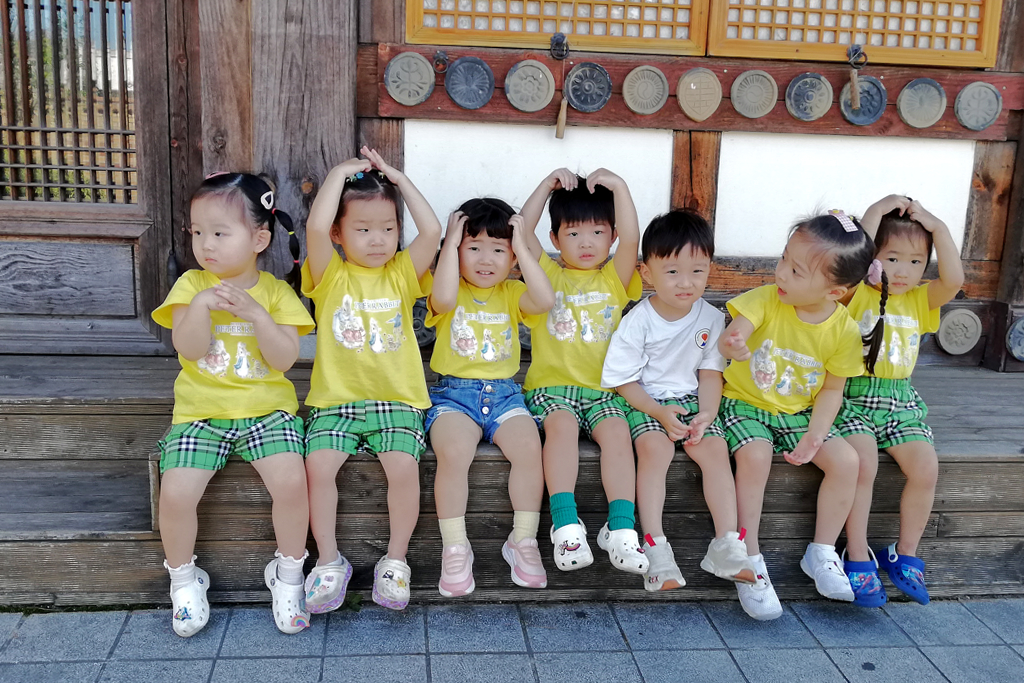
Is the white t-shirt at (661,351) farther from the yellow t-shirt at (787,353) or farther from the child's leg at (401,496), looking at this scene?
the child's leg at (401,496)

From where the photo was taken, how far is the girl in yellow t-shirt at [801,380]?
235 cm

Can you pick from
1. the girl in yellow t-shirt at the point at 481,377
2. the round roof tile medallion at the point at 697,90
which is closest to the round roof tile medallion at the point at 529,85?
the round roof tile medallion at the point at 697,90

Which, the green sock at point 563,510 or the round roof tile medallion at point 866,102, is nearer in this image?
the green sock at point 563,510

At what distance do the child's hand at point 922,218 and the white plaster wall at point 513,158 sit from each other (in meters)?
0.97

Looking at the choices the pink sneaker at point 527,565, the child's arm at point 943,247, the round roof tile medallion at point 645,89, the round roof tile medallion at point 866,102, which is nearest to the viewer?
the pink sneaker at point 527,565

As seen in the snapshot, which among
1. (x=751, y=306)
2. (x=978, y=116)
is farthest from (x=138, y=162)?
(x=978, y=116)

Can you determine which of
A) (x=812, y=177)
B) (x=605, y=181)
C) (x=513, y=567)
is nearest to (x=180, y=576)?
(x=513, y=567)

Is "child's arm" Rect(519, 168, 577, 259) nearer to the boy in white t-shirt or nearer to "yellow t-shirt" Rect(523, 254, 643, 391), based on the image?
"yellow t-shirt" Rect(523, 254, 643, 391)

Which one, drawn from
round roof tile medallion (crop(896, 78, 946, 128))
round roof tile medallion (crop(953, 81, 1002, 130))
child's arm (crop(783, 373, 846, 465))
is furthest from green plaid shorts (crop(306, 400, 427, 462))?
round roof tile medallion (crop(953, 81, 1002, 130))

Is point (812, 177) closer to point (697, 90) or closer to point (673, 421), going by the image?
point (697, 90)

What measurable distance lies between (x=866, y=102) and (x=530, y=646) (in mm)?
2534

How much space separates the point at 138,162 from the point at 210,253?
4.28ft

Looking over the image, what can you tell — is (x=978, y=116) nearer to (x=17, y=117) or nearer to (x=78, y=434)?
(x=78, y=434)

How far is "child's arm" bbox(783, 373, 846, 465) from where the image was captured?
2401 mm
